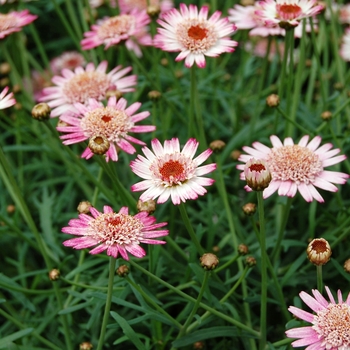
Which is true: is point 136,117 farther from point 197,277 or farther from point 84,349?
point 84,349

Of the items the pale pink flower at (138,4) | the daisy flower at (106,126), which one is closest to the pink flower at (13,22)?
the daisy flower at (106,126)

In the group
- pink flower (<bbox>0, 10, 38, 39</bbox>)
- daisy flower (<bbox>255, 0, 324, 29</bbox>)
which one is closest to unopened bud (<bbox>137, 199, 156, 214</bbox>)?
daisy flower (<bbox>255, 0, 324, 29</bbox>)

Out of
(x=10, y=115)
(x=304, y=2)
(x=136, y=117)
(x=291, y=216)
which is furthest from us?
(x=10, y=115)

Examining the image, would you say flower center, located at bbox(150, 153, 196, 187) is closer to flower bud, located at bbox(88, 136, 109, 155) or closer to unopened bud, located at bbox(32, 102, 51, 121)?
flower bud, located at bbox(88, 136, 109, 155)

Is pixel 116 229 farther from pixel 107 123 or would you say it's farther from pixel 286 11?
pixel 286 11

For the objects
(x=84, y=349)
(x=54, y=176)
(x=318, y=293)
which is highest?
(x=318, y=293)

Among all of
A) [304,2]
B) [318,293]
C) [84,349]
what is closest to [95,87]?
[304,2]

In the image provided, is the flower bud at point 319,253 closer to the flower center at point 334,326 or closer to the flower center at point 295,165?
the flower center at point 334,326

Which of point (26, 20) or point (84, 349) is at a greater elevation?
point (26, 20)
